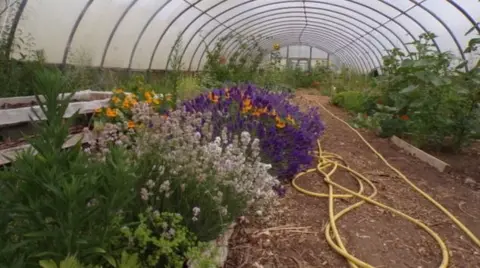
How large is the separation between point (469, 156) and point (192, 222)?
471 centimetres

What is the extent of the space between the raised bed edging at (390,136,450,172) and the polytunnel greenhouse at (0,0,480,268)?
0.02 meters

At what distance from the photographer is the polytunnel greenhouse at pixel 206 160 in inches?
48.5

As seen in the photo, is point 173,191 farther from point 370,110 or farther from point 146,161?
point 370,110

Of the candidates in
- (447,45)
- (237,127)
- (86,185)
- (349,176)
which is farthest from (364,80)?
(86,185)

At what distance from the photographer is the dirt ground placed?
2.46 metres

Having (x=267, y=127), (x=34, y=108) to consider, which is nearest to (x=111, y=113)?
(x=34, y=108)

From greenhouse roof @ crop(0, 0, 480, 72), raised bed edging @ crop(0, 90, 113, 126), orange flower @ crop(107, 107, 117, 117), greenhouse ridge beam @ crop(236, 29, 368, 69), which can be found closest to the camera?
raised bed edging @ crop(0, 90, 113, 126)

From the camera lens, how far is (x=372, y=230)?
294 cm

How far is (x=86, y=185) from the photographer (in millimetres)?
1155

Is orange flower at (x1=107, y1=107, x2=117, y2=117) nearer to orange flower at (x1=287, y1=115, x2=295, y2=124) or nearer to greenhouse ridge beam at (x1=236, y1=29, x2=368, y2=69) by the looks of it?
orange flower at (x1=287, y1=115, x2=295, y2=124)

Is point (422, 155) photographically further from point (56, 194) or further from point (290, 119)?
point (56, 194)

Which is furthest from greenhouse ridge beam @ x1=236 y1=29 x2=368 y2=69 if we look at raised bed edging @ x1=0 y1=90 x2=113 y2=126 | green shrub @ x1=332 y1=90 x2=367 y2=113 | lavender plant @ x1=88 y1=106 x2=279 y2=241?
lavender plant @ x1=88 y1=106 x2=279 y2=241

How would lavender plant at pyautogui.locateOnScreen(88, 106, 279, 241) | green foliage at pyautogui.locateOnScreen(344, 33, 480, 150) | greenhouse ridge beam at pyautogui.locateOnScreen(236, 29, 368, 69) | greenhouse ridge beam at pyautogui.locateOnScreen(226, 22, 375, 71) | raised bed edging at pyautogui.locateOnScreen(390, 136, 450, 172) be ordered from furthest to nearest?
greenhouse ridge beam at pyautogui.locateOnScreen(236, 29, 368, 69) → greenhouse ridge beam at pyautogui.locateOnScreen(226, 22, 375, 71) → green foliage at pyautogui.locateOnScreen(344, 33, 480, 150) → raised bed edging at pyautogui.locateOnScreen(390, 136, 450, 172) → lavender plant at pyautogui.locateOnScreen(88, 106, 279, 241)

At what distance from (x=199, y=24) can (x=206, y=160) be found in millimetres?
9503
